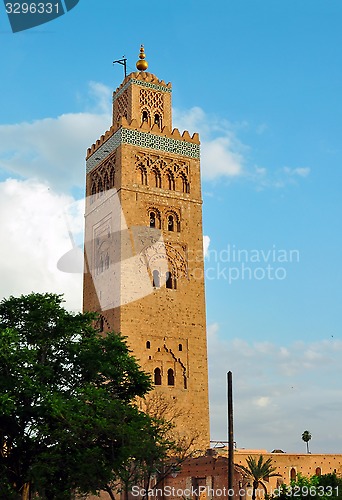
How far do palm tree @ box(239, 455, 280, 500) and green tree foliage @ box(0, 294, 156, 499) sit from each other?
726 cm

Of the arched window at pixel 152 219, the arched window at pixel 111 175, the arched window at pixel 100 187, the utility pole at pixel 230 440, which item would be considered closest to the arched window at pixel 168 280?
the arched window at pixel 152 219

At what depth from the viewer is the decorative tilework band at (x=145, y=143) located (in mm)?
34344

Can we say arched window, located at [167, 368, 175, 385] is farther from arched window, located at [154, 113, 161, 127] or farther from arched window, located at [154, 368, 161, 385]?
arched window, located at [154, 113, 161, 127]

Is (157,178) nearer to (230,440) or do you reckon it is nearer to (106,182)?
(106,182)

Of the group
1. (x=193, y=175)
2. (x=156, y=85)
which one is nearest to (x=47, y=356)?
(x=193, y=175)

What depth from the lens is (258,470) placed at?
26.5 m

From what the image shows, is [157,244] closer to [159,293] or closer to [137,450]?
[159,293]

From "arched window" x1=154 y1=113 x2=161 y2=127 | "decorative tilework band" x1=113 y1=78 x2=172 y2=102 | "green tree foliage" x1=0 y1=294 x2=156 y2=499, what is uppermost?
"decorative tilework band" x1=113 y1=78 x2=172 y2=102

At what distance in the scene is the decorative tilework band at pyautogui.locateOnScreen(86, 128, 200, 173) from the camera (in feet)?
113

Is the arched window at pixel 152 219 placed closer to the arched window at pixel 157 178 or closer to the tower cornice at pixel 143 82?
the arched window at pixel 157 178

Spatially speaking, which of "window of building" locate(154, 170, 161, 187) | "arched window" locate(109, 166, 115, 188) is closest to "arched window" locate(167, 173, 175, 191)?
"window of building" locate(154, 170, 161, 187)

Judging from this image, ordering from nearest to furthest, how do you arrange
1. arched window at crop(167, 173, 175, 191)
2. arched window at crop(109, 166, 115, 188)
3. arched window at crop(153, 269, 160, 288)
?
arched window at crop(153, 269, 160, 288), arched window at crop(109, 166, 115, 188), arched window at crop(167, 173, 175, 191)

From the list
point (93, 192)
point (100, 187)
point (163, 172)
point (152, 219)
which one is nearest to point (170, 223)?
point (152, 219)

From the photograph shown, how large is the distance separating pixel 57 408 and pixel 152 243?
49.9 ft
